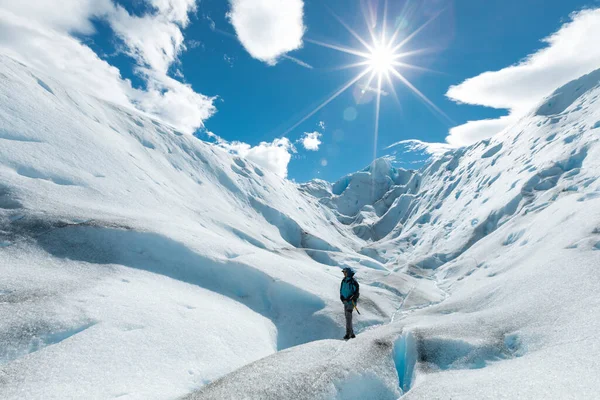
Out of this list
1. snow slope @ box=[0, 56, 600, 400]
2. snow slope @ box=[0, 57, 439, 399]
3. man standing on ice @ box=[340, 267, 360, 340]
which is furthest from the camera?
man standing on ice @ box=[340, 267, 360, 340]

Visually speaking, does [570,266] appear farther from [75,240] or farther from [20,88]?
[20,88]

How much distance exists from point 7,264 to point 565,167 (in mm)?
37551

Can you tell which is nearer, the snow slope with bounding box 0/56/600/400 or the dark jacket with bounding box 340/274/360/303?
the snow slope with bounding box 0/56/600/400

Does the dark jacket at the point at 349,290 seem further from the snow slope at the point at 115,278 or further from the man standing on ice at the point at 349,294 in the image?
the snow slope at the point at 115,278

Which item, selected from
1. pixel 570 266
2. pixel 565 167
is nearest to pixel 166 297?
pixel 570 266

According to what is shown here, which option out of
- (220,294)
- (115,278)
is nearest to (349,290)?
(220,294)

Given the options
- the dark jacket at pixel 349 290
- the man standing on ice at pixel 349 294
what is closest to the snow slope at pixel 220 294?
the man standing on ice at pixel 349 294

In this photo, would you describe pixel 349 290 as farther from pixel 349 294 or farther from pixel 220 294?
pixel 220 294

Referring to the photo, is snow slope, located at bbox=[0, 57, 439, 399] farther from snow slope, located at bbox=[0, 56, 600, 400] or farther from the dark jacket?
the dark jacket

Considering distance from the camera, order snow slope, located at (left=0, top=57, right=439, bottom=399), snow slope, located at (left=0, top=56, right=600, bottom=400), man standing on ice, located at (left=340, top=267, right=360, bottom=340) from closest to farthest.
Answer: snow slope, located at (left=0, top=56, right=600, bottom=400), snow slope, located at (left=0, top=57, right=439, bottom=399), man standing on ice, located at (left=340, top=267, right=360, bottom=340)

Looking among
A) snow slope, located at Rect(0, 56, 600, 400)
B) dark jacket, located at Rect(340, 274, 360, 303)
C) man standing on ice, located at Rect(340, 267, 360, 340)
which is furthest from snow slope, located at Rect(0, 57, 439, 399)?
dark jacket, located at Rect(340, 274, 360, 303)

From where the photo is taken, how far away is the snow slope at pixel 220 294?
624cm

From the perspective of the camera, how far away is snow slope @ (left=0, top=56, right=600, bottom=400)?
6.24 meters

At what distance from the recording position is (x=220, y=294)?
12.3m
